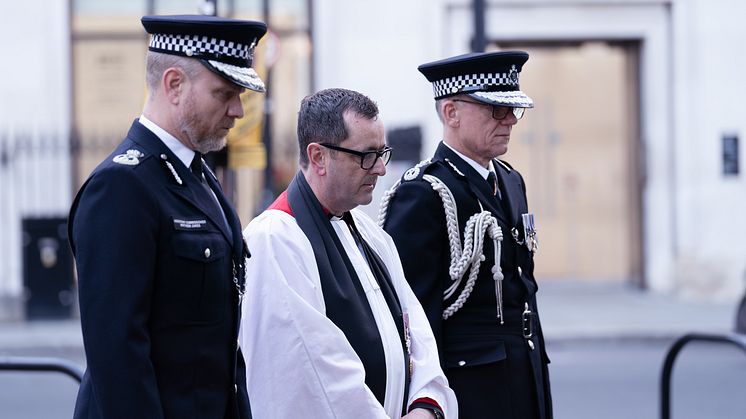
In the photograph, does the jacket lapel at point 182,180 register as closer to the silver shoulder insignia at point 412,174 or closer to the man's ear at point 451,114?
the silver shoulder insignia at point 412,174

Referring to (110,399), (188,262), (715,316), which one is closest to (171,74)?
(188,262)

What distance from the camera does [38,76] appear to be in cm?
1470

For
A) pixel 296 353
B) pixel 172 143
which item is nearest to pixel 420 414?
pixel 296 353

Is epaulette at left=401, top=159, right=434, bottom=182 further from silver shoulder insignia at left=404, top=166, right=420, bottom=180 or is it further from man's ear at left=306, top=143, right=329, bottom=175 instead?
man's ear at left=306, top=143, right=329, bottom=175

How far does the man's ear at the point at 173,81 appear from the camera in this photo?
10.1ft

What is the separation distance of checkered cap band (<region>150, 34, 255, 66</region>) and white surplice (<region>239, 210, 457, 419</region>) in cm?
55

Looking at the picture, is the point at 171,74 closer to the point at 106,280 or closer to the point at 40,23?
the point at 106,280

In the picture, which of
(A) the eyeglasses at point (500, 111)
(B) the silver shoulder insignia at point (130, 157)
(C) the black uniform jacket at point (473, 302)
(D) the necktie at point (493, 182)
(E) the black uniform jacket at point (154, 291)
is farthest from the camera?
(D) the necktie at point (493, 182)

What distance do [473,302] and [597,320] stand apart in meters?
9.40

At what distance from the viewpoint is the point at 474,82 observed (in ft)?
14.4

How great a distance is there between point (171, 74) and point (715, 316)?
11764mm

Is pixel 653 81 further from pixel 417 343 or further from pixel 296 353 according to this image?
pixel 296 353

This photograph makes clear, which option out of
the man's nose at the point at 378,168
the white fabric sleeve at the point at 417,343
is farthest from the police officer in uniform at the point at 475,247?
the man's nose at the point at 378,168

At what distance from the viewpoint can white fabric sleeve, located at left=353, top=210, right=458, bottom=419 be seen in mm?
3570
